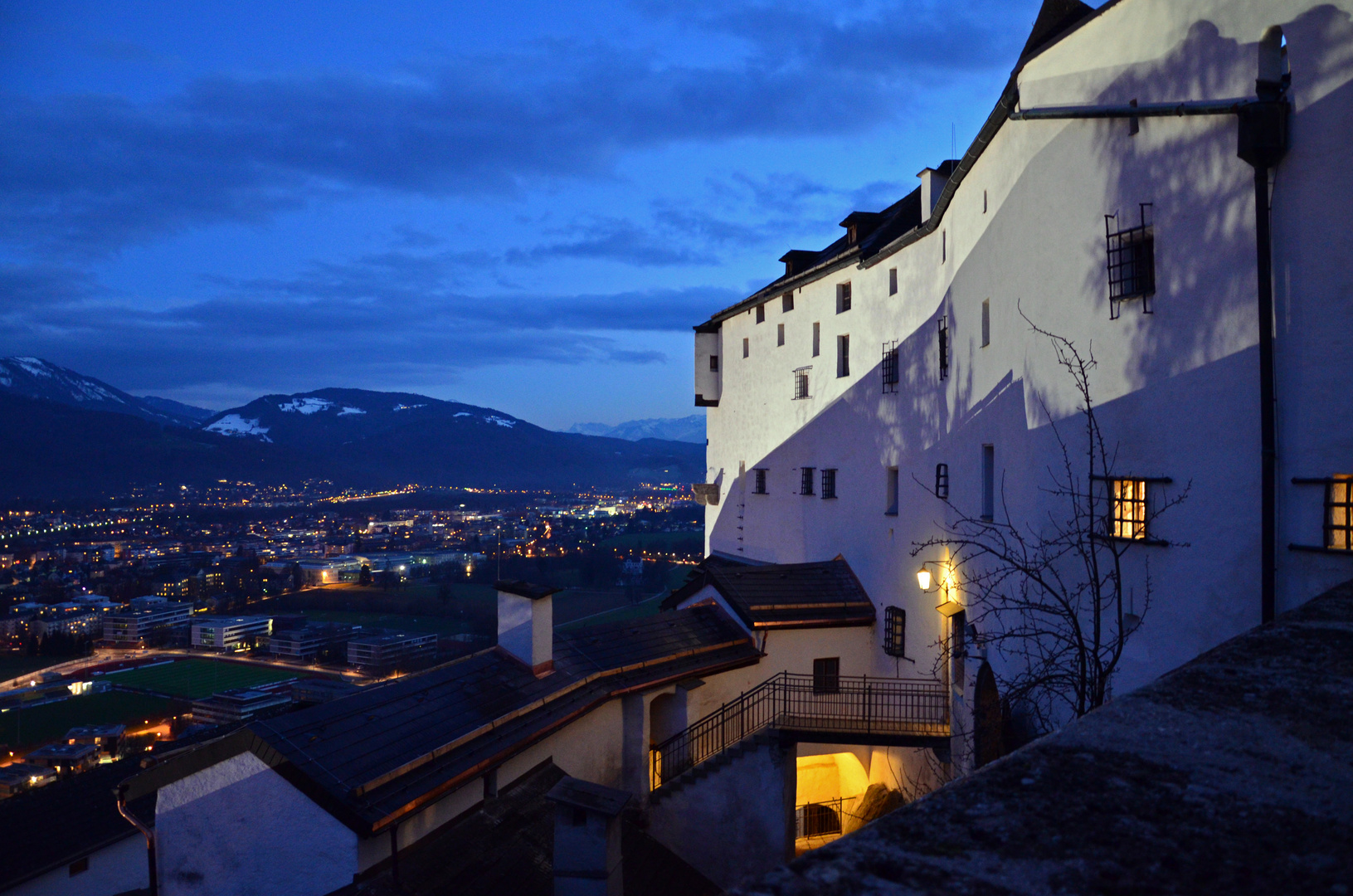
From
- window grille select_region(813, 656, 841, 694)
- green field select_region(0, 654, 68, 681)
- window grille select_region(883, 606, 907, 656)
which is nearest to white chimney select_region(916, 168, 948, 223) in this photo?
window grille select_region(883, 606, 907, 656)

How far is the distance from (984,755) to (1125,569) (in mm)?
5232

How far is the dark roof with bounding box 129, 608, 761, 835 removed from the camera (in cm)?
1033

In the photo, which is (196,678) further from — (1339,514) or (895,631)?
(1339,514)

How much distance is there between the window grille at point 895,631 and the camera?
1991 centimetres

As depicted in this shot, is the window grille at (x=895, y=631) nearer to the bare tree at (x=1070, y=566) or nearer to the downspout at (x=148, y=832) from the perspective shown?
the bare tree at (x=1070, y=566)

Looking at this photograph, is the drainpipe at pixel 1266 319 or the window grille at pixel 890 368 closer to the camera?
the drainpipe at pixel 1266 319

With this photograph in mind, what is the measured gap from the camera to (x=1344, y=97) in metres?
7.59

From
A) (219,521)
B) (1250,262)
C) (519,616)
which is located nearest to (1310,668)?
(1250,262)

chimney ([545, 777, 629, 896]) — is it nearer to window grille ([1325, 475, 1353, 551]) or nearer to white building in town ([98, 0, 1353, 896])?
white building in town ([98, 0, 1353, 896])

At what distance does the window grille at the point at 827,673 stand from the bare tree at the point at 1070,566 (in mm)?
7127

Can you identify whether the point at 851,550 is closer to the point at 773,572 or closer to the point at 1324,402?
the point at 773,572

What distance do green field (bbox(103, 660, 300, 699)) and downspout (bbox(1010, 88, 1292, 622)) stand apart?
239 feet

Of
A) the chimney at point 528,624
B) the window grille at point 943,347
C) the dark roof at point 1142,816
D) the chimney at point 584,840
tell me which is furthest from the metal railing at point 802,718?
the dark roof at point 1142,816

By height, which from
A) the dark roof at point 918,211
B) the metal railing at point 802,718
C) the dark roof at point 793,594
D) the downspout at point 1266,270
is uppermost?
the dark roof at point 918,211
